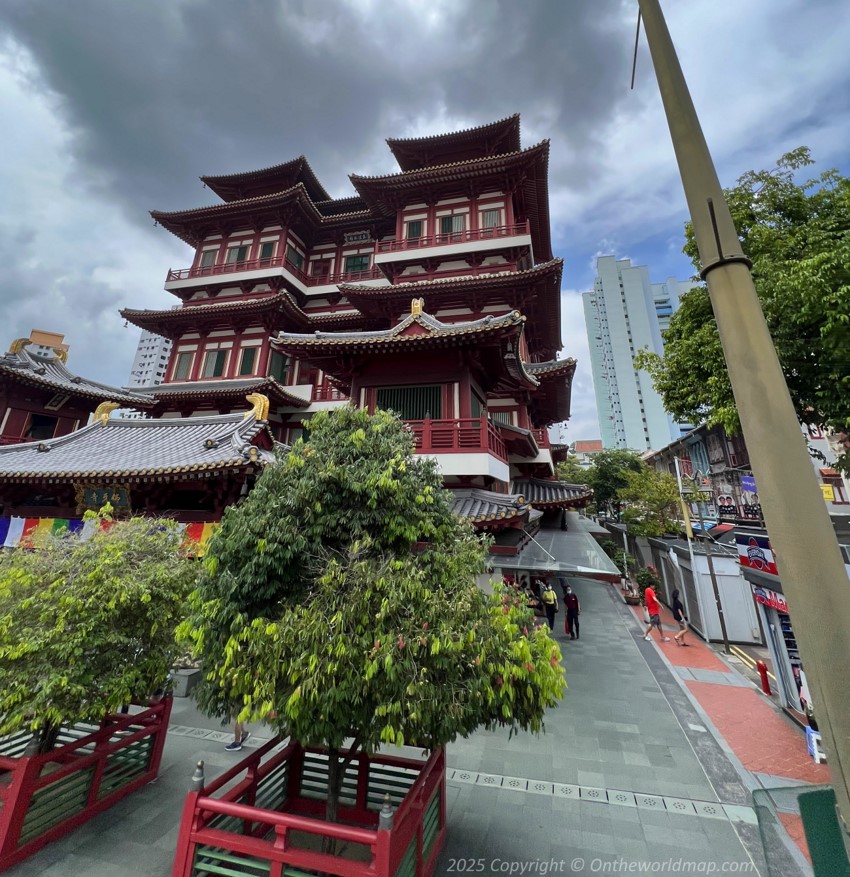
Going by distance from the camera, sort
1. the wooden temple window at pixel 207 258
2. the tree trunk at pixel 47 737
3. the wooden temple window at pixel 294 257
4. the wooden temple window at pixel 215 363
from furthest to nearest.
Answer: the wooden temple window at pixel 207 258
the wooden temple window at pixel 294 257
the wooden temple window at pixel 215 363
the tree trunk at pixel 47 737

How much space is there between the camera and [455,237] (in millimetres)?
17844

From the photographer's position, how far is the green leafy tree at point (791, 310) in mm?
8070

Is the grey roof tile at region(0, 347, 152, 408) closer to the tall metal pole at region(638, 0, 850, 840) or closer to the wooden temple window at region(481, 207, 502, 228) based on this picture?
the wooden temple window at region(481, 207, 502, 228)

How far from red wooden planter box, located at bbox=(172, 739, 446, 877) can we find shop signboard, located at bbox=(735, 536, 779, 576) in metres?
8.08

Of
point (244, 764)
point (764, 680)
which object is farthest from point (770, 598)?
point (244, 764)

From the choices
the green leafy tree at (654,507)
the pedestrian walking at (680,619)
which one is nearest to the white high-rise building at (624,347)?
the green leafy tree at (654,507)

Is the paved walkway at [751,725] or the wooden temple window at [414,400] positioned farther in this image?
the wooden temple window at [414,400]

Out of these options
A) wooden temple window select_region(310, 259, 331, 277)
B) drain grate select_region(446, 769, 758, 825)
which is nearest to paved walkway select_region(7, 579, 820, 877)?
drain grate select_region(446, 769, 758, 825)

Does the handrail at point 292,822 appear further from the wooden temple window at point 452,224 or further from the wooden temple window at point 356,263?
the wooden temple window at point 356,263

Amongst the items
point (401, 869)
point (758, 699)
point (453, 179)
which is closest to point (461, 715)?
point (401, 869)

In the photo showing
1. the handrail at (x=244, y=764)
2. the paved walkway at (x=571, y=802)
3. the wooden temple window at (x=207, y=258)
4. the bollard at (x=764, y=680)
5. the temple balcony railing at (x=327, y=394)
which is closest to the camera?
the handrail at (x=244, y=764)

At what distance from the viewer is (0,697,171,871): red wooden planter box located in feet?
15.0

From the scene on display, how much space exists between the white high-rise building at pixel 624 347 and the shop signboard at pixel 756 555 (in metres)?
64.6

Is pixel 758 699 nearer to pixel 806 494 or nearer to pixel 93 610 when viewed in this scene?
pixel 806 494
